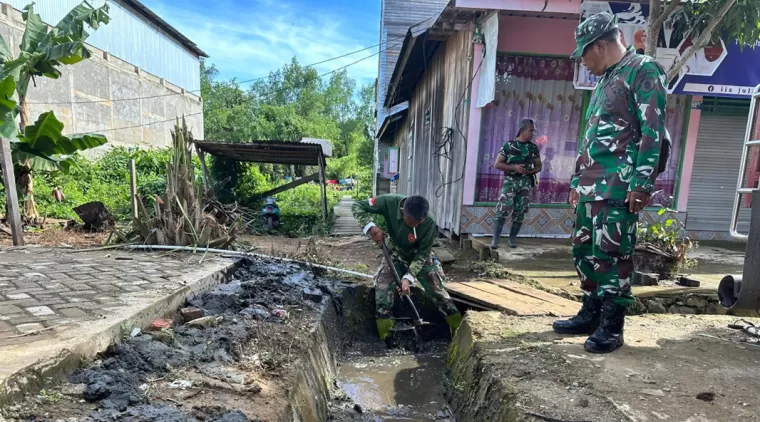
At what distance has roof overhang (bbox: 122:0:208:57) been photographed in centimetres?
1610

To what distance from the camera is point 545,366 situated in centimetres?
221

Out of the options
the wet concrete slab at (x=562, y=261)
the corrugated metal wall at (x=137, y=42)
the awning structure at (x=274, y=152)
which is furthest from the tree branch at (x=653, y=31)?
the corrugated metal wall at (x=137, y=42)

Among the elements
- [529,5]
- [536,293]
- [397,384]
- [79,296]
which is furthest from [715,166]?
[79,296]

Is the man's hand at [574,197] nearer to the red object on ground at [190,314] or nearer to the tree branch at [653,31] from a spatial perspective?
the tree branch at [653,31]

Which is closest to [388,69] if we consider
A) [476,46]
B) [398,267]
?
[476,46]

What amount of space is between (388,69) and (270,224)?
36.3 ft

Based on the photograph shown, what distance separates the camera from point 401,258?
13.2 feet

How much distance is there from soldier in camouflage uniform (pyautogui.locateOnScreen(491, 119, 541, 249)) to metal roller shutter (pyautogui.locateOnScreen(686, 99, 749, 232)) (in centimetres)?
352

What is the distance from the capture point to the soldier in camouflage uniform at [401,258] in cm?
379

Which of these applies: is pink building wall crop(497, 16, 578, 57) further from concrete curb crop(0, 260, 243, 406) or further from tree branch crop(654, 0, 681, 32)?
concrete curb crop(0, 260, 243, 406)

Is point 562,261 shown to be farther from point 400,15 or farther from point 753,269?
point 400,15

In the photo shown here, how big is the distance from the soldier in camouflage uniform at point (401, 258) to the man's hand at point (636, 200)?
183 centimetres

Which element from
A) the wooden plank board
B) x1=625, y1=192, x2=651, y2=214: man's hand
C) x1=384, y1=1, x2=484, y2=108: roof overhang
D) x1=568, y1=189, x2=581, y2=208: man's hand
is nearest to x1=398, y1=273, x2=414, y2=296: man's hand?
the wooden plank board

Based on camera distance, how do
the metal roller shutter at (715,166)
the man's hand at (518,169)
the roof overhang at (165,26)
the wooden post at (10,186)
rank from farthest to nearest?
1. the roof overhang at (165,26)
2. the metal roller shutter at (715,166)
3. the man's hand at (518,169)
4. the wooden post at (10,186)
